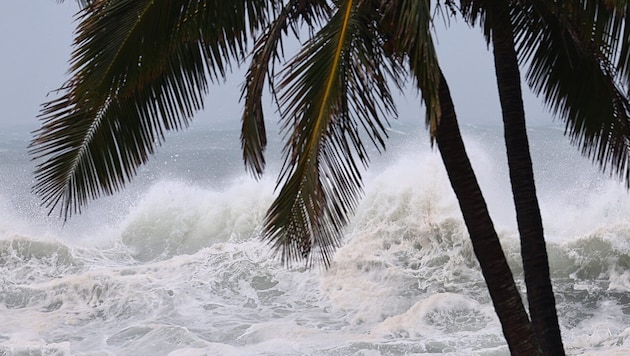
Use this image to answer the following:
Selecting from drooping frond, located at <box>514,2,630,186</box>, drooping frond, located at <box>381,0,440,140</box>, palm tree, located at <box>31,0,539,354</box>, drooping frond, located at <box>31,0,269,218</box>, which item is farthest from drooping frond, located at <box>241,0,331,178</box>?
drooping frond, located at <box>514,2,630,186</box>

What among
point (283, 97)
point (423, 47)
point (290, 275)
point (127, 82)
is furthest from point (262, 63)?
point (290, 275)

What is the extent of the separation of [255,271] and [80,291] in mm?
3313

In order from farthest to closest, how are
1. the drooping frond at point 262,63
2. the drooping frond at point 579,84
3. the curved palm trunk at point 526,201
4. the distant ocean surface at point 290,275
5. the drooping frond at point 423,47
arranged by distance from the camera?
1. the distant ocean surface at point 290,275
2. the curved palm trunk at point 526,201
3. the drooping frond at point 579,84
4. the drooping frond at point 262,63
5. the drooping frond at point 423,47

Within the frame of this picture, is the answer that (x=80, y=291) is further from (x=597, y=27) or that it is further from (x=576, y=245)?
(x=597, y=27)

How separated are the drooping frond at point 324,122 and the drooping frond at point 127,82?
73 centimetres

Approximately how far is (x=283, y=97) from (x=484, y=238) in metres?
1.46

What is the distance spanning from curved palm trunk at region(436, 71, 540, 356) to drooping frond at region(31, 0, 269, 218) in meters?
1.12

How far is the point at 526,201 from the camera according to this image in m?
6.05

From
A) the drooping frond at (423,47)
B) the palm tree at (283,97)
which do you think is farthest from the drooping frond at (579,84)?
the drooping frond at (423,47)

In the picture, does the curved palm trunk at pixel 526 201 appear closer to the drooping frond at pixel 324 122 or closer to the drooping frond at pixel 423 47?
the drooping frond at pixel 324 122

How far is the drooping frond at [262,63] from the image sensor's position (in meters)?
4.37

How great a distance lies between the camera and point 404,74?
4.35 meters

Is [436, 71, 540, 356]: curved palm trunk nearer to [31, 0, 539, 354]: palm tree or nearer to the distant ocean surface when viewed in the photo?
[31, 0, 539, 354]: palm tree

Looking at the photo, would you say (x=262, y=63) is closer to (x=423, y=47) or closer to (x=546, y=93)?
(x=423, y=47)
